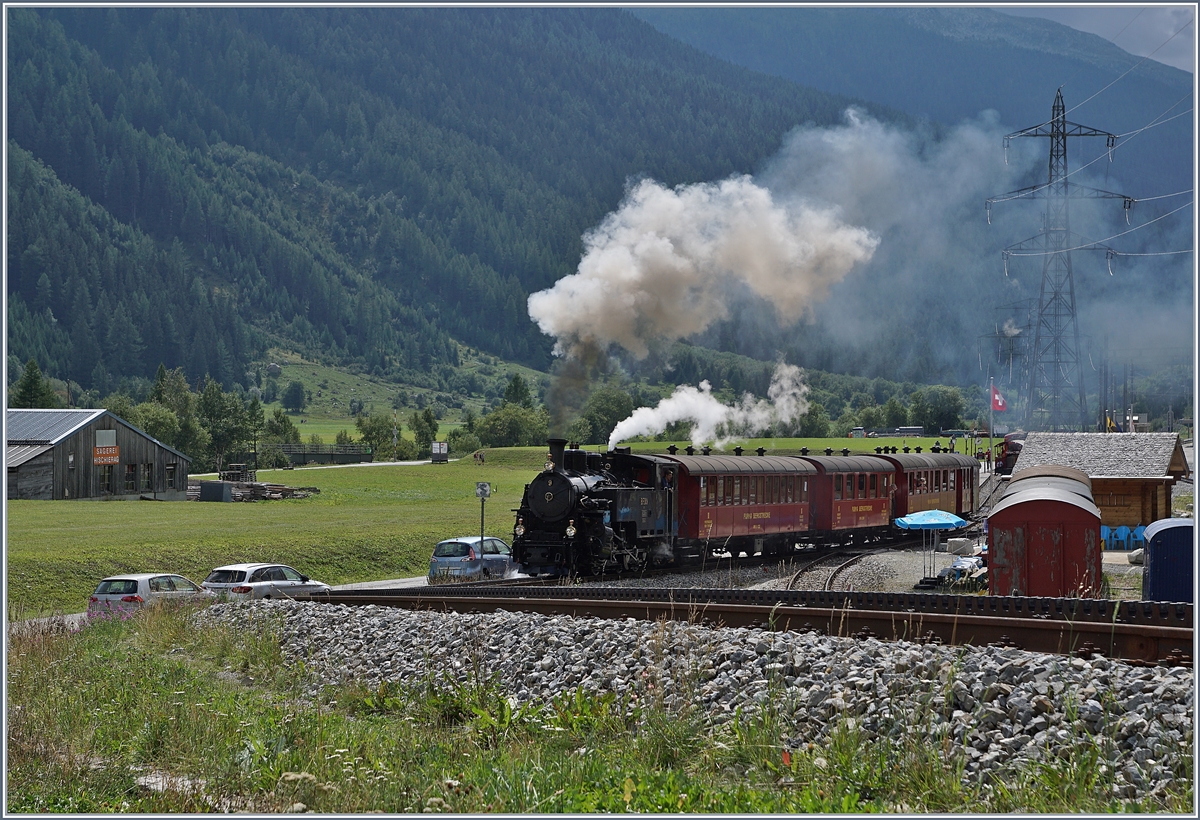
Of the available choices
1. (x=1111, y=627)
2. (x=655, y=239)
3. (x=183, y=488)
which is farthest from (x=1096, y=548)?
(x=183, y=488)

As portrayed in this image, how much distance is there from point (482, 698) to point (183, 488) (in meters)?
52.2

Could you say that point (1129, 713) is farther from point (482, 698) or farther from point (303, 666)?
point (303, 666)

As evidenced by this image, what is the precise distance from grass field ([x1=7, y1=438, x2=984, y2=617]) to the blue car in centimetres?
465

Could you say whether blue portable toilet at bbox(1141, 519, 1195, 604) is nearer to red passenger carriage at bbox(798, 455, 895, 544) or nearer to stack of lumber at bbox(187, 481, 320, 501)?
red passenger carriage at bbox(798, 455, 895, 544)

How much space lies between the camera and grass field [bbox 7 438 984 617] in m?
26.5

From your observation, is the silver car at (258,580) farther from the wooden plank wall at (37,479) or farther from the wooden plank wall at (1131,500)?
the wooden plank wall at (37,479)

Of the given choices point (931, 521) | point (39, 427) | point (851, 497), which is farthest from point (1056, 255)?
point (39, 427)

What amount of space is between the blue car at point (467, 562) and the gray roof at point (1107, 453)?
14.8 meters

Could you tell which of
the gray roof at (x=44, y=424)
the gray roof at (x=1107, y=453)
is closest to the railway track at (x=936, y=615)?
the gray roof at (x=1107, y=453)

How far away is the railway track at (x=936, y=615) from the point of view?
34.1 ft

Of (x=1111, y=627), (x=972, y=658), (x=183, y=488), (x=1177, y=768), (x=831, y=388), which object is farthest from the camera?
(x=831, y=388)

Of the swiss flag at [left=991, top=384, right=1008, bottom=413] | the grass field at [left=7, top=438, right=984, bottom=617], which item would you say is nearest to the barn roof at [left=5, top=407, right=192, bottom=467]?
the grass field at [left=7, top=438, right=984, bottom=617]

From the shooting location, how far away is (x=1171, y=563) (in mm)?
17250

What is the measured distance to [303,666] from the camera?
44.6 feet
